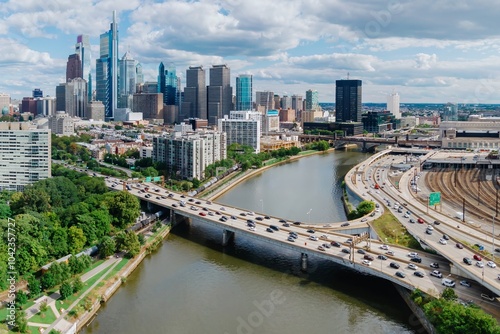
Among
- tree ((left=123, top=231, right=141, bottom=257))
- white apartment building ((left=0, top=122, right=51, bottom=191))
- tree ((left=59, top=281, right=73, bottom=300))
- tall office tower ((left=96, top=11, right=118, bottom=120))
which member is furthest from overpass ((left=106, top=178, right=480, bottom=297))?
tall office tower ((left=96, top=11, right=118, bottom=120))

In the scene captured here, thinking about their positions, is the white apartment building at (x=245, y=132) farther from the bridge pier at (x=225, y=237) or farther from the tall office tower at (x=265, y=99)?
the tall office tower at (x=265, y=99)

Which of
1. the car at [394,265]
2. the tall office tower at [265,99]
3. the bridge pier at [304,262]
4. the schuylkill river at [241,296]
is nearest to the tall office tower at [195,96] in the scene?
the tall office tower at [265,99]

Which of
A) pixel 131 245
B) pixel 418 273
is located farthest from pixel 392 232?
pixel 131 245

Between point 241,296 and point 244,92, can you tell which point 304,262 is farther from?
point 244,92

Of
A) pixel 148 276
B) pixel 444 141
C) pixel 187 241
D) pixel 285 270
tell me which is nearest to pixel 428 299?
pixel 285 270

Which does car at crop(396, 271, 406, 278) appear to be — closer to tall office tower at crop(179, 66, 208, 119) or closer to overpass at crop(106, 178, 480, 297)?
overpass at crop(106, 178, 480, 297)
